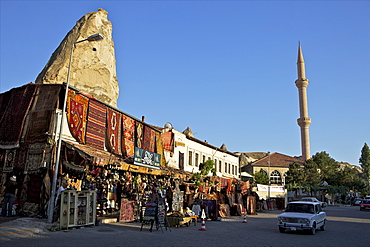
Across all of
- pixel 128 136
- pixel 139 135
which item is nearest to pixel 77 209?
pixel 128 136

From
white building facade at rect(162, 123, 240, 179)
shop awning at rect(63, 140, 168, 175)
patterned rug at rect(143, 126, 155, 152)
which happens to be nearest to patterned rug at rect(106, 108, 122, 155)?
shop awning at rect(63, 140, 168, 175)

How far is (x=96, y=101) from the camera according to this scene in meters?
20.5

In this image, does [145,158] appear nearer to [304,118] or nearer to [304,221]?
[304,221]

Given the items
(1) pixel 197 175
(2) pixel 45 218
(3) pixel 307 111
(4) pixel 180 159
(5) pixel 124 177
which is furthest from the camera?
(3) pixel 307 111

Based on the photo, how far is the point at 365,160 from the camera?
330 feet

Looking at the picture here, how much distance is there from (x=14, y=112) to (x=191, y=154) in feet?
69.6

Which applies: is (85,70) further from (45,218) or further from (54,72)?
Result: (45,218)

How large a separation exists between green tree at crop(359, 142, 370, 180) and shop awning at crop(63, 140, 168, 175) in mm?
95907

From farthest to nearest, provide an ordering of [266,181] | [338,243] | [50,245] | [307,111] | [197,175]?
[307,111], [266,181], [197,175], [338,243], [50,245]

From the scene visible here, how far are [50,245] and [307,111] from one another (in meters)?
78.4

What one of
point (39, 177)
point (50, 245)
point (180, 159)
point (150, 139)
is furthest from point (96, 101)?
point (180, 159)

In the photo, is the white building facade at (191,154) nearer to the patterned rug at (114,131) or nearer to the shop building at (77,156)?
the shop building at (77,156)

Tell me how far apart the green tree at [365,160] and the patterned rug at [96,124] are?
99269mm

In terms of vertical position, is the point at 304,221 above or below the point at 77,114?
below
